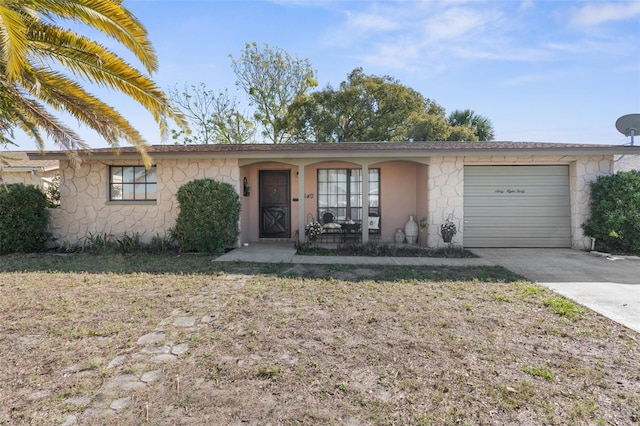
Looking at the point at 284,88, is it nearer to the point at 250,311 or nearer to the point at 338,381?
the point at 250,311

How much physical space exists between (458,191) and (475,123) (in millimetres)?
13739

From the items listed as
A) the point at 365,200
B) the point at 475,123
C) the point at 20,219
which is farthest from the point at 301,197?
the point at 475,123

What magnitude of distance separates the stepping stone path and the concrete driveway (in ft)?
16.3

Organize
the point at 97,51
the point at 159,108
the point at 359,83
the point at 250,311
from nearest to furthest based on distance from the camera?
the point at 250,311 < the point at 97,51 < the point at 159,108 < the point at 359,83

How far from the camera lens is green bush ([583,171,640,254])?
7.87 meters

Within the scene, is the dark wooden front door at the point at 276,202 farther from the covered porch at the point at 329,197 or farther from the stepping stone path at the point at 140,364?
the stepping stone path at the point at 140,364

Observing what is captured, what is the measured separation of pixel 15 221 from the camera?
8219mm

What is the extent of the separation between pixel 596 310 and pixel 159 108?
7305 mm

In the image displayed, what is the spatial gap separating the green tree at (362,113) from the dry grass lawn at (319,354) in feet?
52.8

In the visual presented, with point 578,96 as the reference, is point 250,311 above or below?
below

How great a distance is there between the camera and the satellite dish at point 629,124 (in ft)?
29.7

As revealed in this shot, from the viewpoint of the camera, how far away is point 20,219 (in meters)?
8.26

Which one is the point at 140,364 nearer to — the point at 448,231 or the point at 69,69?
the point at 69,69

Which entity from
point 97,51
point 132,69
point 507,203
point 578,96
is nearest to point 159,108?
point 132,69
